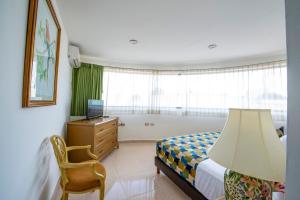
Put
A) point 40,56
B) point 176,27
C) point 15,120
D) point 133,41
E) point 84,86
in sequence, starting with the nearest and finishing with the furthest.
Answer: point 15,120
point 40,56
point 176,27
point 133,41
point 84,86

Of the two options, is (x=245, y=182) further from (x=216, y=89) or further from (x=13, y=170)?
(x=216, y=89)

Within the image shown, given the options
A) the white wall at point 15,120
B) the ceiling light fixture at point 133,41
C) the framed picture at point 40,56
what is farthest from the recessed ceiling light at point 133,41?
the white wall at point 15,120

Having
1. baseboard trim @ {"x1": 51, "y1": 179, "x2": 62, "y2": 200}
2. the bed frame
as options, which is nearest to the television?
baseboard trim @ {"x1": 51, "y1": 179, "x2": 62, "y2": 200}

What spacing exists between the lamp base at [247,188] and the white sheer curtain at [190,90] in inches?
133

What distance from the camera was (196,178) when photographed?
1.69 metres

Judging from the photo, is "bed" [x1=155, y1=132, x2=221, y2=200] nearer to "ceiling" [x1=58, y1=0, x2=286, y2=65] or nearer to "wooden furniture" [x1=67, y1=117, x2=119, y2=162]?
"wooden furniture" [x1=67, y1=117, x2=119, y2=162]

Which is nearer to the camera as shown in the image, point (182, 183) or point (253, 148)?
point (253, 148)

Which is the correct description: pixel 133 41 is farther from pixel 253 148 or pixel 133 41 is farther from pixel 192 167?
pixel 253 148

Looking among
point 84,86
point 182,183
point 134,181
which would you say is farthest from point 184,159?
point 84,86

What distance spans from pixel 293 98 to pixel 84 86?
12.8 ft

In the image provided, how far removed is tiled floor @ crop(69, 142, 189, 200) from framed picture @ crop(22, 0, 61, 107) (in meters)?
1.47

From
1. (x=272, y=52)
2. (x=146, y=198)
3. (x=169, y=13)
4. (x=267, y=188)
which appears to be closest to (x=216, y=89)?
(x=272, y=52)

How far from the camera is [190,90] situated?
445 cm

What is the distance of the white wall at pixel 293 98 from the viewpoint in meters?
0.43
